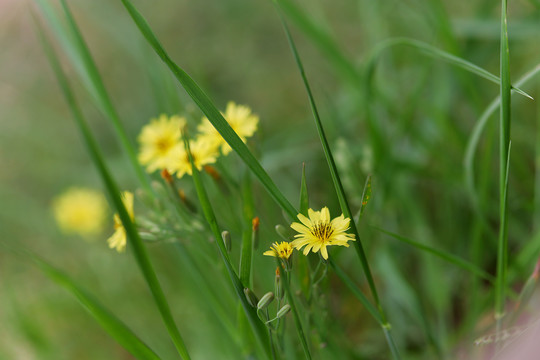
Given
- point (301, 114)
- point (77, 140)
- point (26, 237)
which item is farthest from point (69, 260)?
point (301, 114)

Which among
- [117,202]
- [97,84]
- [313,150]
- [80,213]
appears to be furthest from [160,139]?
[80,213]

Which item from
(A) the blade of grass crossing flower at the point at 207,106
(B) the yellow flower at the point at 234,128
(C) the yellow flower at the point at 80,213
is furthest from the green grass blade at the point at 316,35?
(C) the yellow flower at the point at 80,213

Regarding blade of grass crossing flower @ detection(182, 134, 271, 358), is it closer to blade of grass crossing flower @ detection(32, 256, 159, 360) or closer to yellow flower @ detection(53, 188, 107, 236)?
blade of grass crossing flower @ detection(32, 256, 159, 360)

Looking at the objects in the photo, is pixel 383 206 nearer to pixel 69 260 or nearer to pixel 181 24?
pixel 69 260

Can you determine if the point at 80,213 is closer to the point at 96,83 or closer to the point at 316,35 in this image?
the point at 96,83

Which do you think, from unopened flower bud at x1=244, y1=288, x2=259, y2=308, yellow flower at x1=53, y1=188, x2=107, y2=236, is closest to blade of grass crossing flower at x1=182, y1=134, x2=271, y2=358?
unopened flower bud at x1=244, y1=288, x2=259, y2=308
